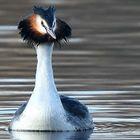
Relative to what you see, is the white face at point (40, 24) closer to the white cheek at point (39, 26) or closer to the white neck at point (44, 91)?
the white cheek at point (39, 26)

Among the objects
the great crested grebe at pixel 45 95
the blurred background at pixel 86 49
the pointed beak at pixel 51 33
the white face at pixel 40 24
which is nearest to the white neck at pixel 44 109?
the great crested grebe at pixel 45 95

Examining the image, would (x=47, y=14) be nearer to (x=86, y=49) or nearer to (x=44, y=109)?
(x=44, y=109)

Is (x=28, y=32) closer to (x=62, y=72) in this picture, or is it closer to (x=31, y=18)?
(x=31, y=18)

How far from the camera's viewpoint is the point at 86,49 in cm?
2472

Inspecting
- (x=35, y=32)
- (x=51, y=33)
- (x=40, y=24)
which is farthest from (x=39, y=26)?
(x=51, y=33)

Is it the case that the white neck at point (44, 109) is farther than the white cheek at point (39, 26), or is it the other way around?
the white cheek at point (39, 26)

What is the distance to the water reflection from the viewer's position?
648 inches

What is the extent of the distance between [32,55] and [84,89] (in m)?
4.39

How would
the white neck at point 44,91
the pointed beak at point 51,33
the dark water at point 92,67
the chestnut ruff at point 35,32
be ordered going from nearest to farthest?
the pointed beak at point 51,33
the white neck at point 44,91
the chestnut ruff at point 35,32
the dark water at point 92,67

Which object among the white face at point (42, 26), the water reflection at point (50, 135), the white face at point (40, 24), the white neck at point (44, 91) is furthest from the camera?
the white face at point (40, 24)

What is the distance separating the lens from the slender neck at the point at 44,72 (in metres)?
17.0

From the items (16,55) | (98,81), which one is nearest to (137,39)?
(16,55)

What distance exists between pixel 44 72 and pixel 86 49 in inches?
301

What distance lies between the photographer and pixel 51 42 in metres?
17.3
